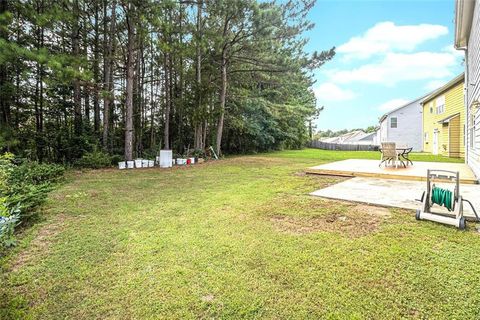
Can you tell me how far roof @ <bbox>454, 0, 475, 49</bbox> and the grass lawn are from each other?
633 cm

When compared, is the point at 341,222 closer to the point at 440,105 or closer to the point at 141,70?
the point at 141,70

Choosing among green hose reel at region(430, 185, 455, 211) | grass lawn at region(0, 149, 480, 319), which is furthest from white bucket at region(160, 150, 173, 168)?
green hose reel at region(430, 185, 455, 211)

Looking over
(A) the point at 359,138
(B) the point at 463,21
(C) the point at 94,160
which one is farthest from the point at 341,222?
(A) the point at 359,138

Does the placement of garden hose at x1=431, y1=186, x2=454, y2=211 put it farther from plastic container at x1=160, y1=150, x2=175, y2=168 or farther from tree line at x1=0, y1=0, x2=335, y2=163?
plastic container at x1=160, y1=150, x2=175, y2=168

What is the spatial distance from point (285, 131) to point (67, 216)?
59.1 ft

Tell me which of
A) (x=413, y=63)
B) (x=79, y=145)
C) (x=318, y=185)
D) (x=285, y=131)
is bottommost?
(x=318, y=185)

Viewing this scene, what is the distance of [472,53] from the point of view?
707cm

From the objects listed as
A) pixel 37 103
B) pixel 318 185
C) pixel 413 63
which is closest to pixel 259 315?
pixel 318 185

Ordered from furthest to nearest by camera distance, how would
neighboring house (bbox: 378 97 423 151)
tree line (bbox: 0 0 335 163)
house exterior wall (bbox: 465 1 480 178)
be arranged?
neighboring house (bbox: 378 97 423 151), tree line (bbox: 0 0 335 163), house exterior wall (bbox: 465 1 480 178)

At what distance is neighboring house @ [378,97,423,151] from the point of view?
2180 centimetres

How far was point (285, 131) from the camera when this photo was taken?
66.6 ft

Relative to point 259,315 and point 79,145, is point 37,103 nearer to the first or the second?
point 79,145

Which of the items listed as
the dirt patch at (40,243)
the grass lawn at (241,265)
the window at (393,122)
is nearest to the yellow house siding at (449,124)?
the window at (393,122)

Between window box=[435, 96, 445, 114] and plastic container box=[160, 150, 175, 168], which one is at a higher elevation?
window box=[435, 96, 445, 114]
